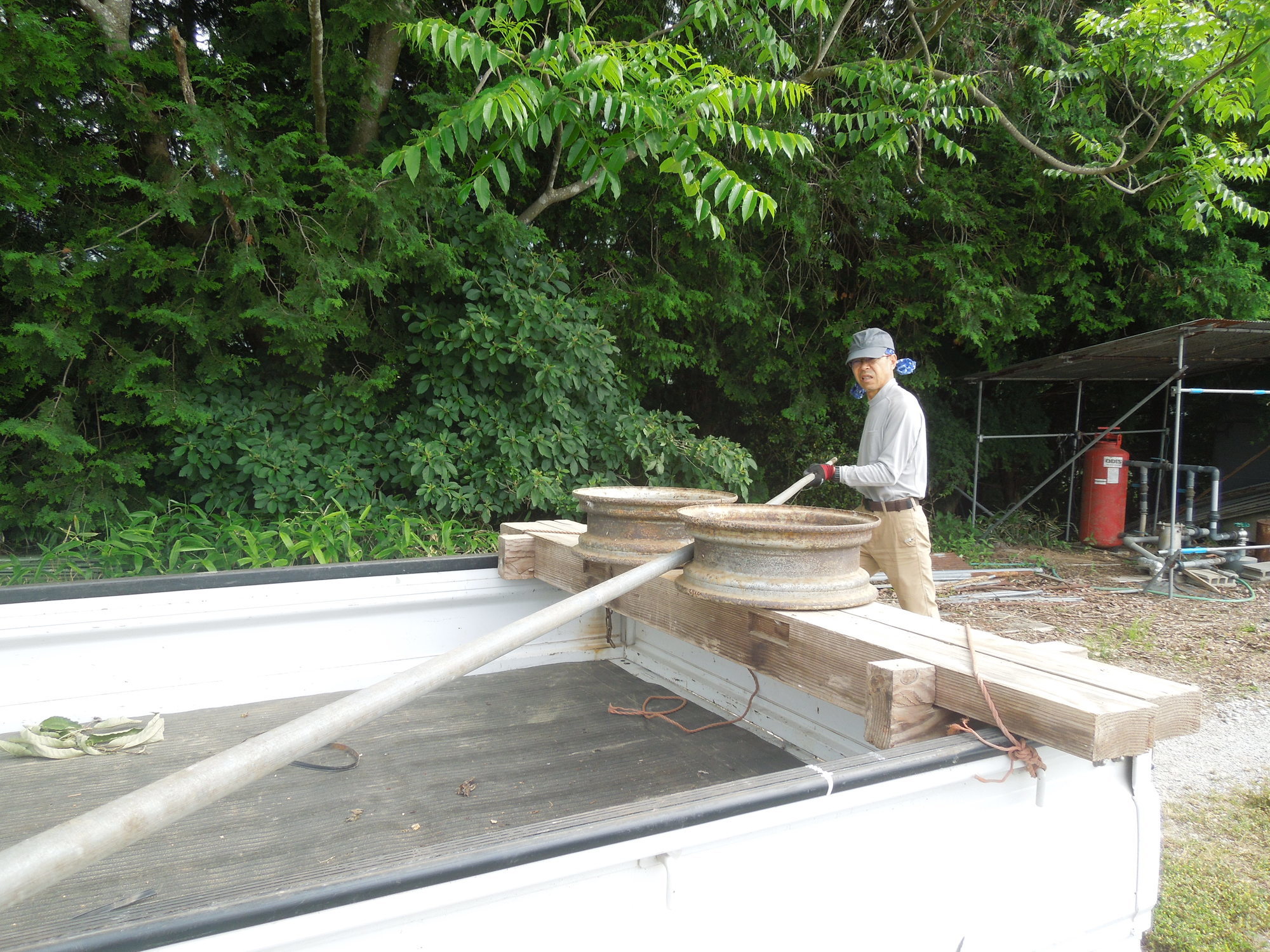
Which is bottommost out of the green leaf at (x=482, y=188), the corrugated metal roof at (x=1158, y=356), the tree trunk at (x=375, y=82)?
the corrugated metal roof at (x=1158, y=356)

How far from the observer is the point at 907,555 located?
371 centimetres

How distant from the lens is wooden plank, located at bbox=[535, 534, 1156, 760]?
145 cm

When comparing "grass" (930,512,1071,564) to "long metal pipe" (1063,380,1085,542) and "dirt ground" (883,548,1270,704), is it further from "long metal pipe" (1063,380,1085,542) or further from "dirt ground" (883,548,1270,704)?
"dirt ground" (883,548,1270,704)

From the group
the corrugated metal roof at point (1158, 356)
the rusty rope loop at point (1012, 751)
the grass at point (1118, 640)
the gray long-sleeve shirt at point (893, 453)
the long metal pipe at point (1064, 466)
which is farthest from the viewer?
the long metal pipe at point (1064, 466)

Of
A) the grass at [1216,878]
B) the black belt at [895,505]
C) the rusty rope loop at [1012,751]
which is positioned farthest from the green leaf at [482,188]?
the grass at [1216,878]

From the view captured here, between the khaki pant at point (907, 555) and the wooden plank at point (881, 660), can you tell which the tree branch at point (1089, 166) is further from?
the wooden plank at point (881, 660)

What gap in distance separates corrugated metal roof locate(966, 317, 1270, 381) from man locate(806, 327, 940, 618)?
177 inches

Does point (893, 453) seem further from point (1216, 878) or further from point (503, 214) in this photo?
point (503, 214)

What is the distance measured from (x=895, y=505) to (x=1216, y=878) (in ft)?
5.85

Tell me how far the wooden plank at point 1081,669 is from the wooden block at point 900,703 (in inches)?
8.2

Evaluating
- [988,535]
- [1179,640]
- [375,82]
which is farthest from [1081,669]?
[988,535]

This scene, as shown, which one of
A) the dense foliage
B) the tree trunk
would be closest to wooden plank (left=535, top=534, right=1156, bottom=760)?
Result: the dense foliage

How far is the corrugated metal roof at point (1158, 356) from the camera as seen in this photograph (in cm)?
702

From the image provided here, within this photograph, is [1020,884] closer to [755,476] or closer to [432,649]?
[432,649]
